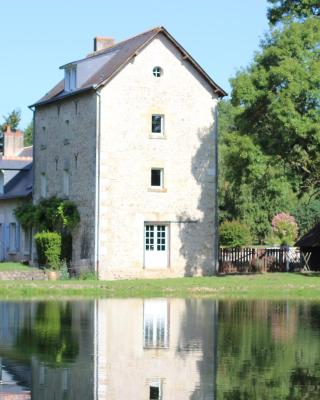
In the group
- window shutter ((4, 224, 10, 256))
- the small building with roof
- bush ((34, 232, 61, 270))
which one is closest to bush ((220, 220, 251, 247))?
the small building with roof

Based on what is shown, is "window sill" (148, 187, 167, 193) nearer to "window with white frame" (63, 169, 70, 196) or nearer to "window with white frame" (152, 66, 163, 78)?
"window with white frame" (63, 169, 70, 196)

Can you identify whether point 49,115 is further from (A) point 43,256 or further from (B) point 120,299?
(B) point 120,299

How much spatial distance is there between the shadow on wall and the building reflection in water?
53.7 feet

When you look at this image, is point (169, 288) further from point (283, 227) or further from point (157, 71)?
point (283, 227)

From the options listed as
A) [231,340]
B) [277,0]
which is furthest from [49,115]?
[231,340]

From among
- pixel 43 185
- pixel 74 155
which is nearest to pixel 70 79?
pixel 74 155

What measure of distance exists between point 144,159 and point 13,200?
13247 millimetres

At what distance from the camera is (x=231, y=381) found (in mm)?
17188

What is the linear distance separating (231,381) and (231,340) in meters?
6.30

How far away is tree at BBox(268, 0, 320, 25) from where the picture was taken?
4881 cm

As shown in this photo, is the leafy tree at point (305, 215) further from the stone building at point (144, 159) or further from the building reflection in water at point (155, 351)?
the building reflection in water at point (155, 351)

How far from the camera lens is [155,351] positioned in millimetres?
21688

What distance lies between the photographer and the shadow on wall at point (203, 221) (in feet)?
167

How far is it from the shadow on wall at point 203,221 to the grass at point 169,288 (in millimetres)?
5535
